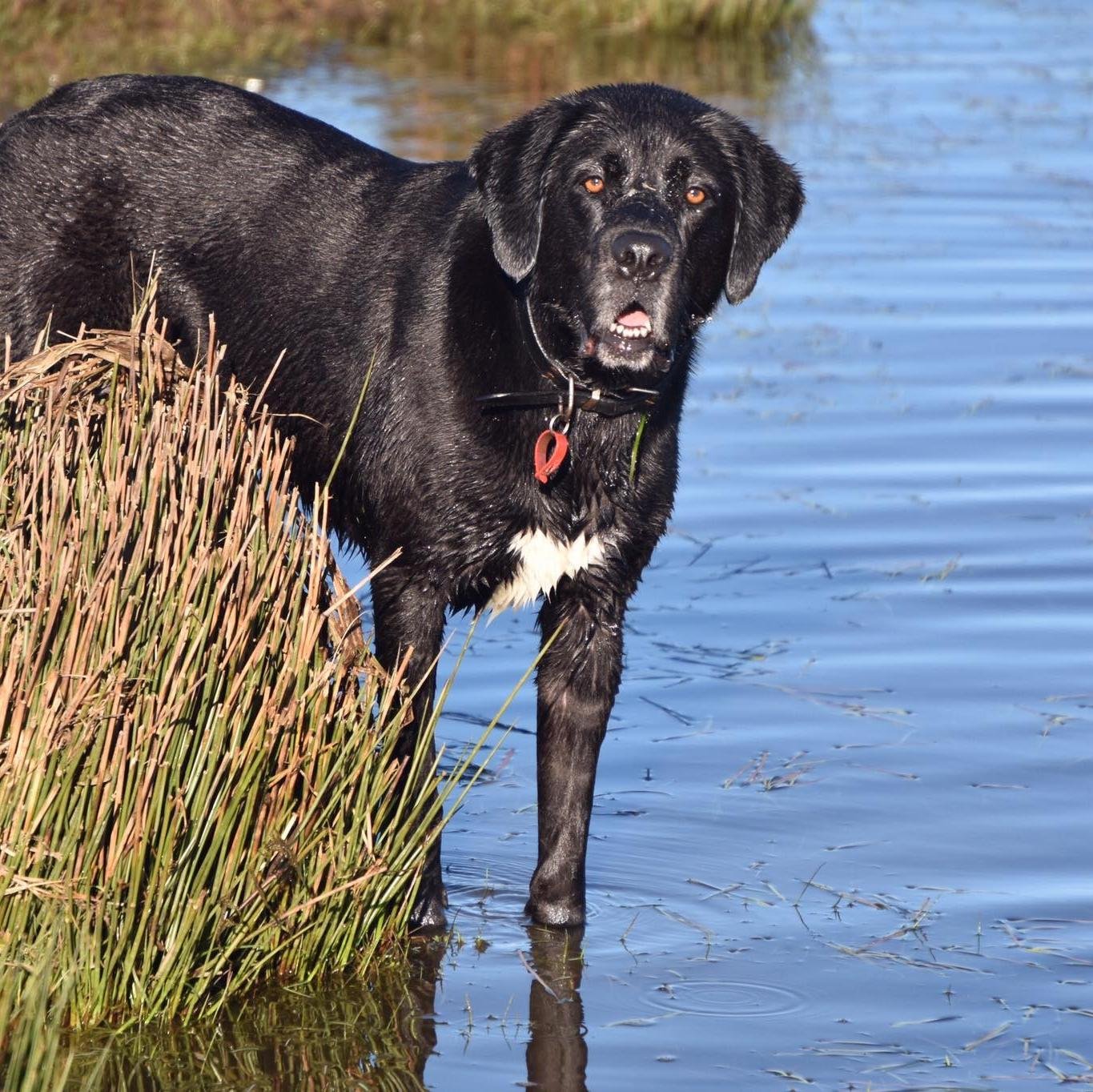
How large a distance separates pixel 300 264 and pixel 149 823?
194cm

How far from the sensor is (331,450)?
5.18 meters

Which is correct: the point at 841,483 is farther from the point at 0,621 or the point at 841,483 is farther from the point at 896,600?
the point at 0,621

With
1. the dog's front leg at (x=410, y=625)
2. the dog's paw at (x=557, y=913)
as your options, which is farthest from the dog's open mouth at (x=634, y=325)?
the dog's paw at (x=557, y=913)

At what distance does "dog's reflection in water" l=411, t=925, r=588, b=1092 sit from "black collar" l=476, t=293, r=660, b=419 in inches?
48.2

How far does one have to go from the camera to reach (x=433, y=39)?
1861 centimetres

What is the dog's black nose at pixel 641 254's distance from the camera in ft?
15.2

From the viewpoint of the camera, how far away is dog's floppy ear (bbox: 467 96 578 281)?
480cm

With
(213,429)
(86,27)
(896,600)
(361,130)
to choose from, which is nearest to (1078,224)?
(361,130)

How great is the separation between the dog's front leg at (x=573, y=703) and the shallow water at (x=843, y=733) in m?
0.20

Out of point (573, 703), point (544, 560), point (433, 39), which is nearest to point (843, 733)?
point (573, 703)

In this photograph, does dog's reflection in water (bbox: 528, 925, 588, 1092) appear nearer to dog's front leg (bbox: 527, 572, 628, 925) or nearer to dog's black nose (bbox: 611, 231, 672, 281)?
dog's front leg (bbox: 527, 572, 628, 925)

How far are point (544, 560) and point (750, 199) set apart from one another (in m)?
1.01

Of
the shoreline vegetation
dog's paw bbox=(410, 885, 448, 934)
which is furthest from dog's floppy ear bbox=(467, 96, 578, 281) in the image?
the shoreline vegetation

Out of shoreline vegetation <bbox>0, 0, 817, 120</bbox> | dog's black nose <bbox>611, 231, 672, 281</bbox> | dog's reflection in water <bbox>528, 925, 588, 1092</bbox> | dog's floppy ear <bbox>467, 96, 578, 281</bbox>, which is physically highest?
shoreline vegetation <bbox>0, 0, 817, 120</bbox>
